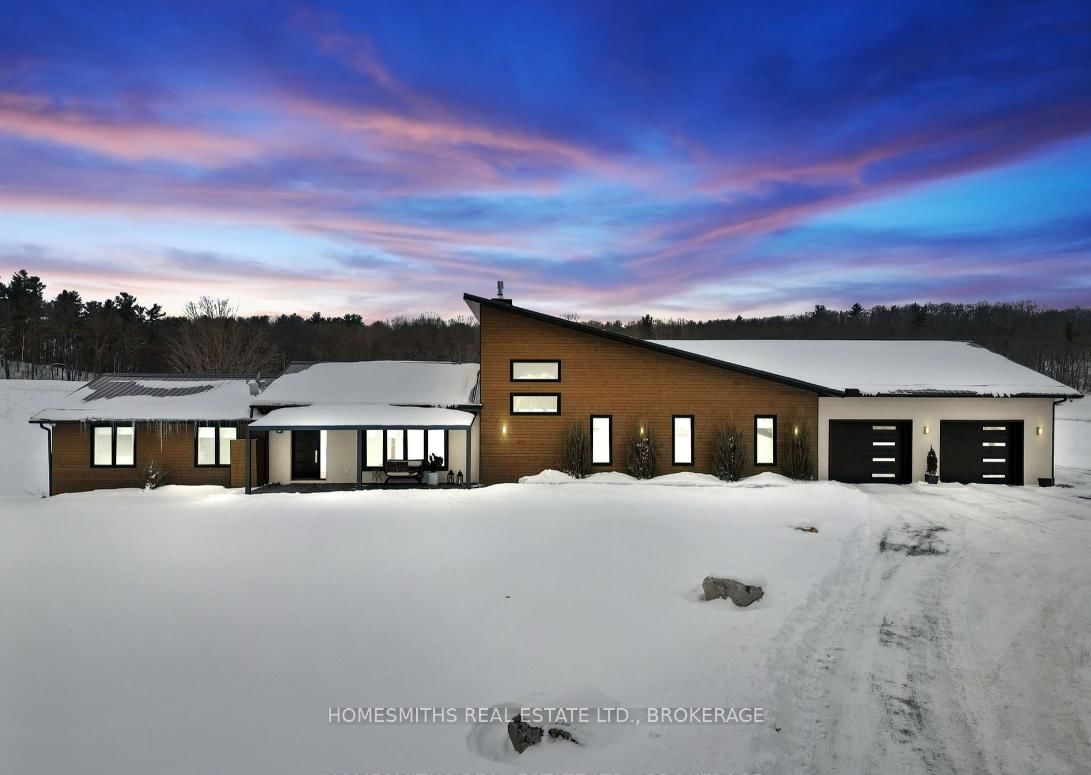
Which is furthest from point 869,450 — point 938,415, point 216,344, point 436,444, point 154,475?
point 216,344

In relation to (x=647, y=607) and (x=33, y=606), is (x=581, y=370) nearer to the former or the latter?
(x=647, y=607)

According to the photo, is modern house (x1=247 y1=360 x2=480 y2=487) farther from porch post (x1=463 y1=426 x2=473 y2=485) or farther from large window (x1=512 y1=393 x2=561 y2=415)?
large window (x1=512 y1=393 x2=561 y2=415)

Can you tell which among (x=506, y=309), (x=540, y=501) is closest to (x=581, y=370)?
(x=506, y=309)

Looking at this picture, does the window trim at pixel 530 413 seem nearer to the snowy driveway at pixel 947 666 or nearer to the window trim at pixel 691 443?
the window trim at pixel 691 443

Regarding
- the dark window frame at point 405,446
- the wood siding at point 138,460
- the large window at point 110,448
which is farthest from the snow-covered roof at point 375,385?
the large window at point 110,448

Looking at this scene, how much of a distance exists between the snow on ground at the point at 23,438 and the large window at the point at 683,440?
19706mm

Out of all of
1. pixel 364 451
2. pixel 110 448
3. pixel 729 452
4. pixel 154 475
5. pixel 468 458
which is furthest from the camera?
pixel 364 451

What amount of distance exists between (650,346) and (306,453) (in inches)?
420

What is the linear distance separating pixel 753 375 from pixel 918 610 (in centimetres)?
1076

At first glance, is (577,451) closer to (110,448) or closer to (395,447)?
(395,447)

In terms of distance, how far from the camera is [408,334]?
8175 cm

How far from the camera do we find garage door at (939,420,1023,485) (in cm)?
1734

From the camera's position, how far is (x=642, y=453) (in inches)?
669

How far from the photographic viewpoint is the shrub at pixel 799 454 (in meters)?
17.0
